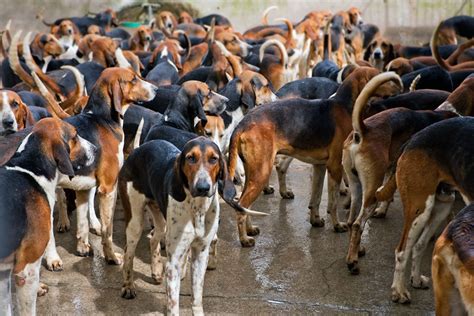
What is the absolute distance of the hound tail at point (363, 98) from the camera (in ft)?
17.7

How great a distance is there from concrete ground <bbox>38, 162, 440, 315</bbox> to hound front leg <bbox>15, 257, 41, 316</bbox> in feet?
2.05

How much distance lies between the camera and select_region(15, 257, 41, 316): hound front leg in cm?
447

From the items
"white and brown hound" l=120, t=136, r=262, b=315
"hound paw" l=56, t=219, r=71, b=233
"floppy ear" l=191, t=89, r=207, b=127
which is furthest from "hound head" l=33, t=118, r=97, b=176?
"hound paw" l=56, t=219, r=71, b=233

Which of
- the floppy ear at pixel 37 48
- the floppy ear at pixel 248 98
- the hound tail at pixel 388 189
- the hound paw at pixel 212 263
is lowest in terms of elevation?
the hound paw at pixel 212 263

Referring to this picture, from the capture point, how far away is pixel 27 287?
4500mm

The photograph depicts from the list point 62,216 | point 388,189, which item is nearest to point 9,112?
point 62,216

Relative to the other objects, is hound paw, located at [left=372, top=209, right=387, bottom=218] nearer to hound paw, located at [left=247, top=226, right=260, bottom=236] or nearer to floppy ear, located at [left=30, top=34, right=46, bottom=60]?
hound paw, located at [left=247, top=226, right=260, bottom=236]

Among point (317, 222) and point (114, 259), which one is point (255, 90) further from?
point (114, 259)

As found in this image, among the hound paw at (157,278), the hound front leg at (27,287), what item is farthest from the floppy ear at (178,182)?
the hound paw at (157,278)

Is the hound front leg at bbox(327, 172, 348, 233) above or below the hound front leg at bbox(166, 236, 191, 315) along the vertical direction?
below

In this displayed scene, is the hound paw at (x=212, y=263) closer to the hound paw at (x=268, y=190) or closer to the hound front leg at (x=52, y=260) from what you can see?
the hound front leg at (x=52, y=260)

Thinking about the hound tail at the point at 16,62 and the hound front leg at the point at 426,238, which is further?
the hound tail at the point at 16,62

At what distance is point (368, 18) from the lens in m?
16.7

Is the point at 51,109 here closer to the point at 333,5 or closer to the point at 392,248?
the point at 392,248
